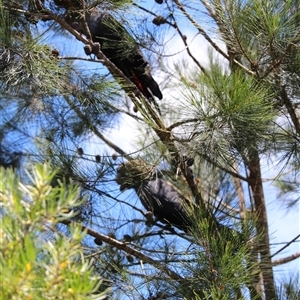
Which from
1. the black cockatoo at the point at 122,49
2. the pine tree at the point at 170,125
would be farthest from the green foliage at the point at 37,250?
the black cockatoo at the point at 122,49

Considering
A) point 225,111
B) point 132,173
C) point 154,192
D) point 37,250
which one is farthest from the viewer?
point 154,192

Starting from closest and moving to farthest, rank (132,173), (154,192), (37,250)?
(37,250) → (132,173) → (154,192)

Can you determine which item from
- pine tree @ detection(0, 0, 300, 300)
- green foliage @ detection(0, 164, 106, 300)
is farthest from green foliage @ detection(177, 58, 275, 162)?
green foliage @ detection(0, 164, 106, 300)

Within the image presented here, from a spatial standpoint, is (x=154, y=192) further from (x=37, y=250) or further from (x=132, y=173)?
(x=37, y=250)

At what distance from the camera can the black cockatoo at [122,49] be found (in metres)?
1.87

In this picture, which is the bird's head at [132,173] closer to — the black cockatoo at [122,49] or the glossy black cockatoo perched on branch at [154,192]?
the glossy black cockatoo perched on branch at [154,192]

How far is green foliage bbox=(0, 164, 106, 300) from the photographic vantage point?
0.63 meters

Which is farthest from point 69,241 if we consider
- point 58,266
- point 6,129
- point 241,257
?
point 6,129

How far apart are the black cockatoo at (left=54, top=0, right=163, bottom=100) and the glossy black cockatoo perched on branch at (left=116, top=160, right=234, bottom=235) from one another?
0.23 metres

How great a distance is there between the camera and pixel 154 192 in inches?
77.5

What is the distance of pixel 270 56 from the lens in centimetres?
162

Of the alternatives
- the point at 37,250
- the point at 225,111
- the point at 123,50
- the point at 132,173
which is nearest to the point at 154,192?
the point at 132,173

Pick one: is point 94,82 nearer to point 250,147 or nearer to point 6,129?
point 250,147

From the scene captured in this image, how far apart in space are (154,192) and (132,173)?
18 centimetres
